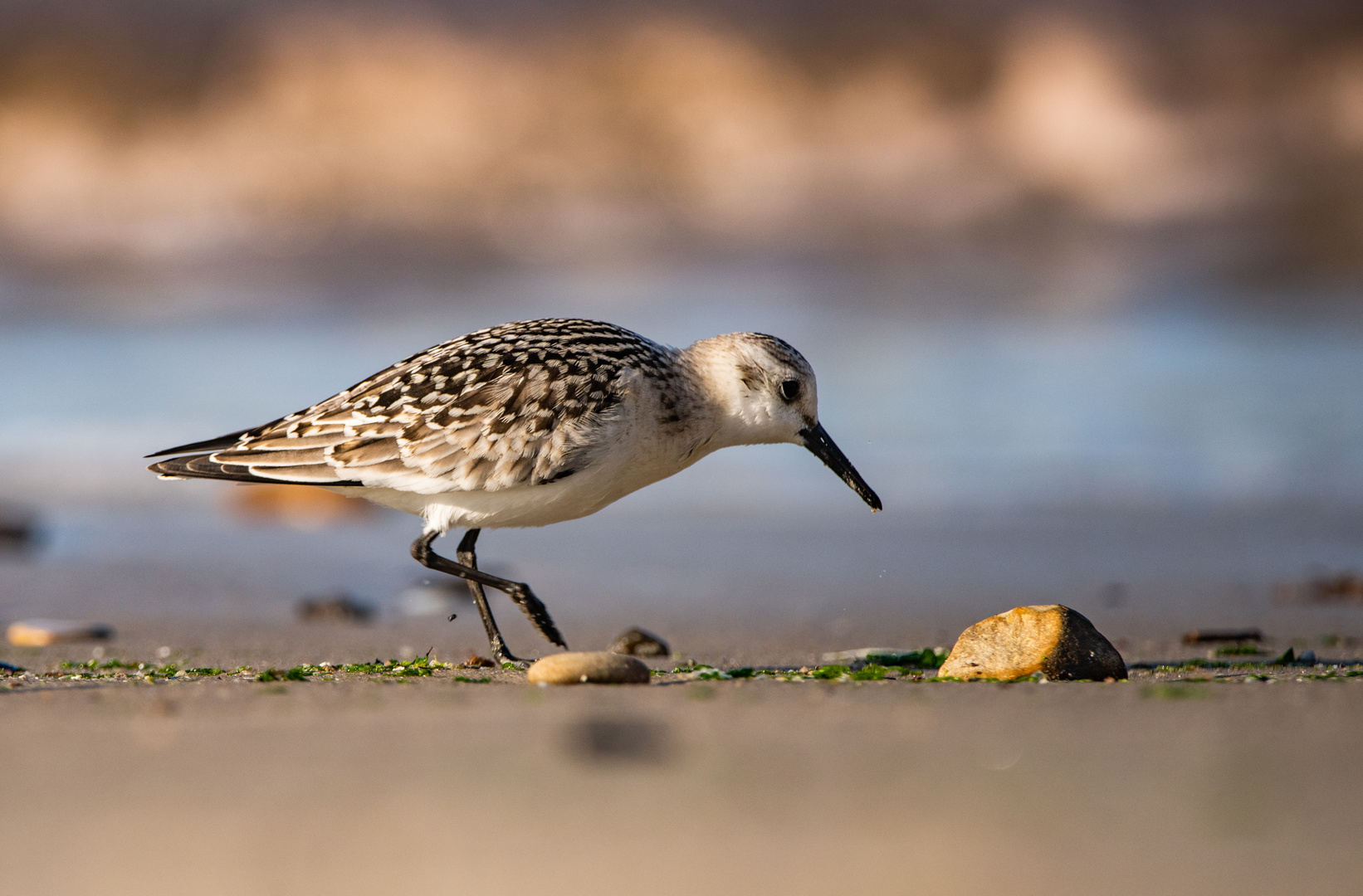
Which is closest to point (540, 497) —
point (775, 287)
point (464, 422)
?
point (464, 422)

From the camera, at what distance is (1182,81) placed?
22.2m

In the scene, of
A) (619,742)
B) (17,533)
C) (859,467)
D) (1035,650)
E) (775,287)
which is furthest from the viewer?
(775,287)

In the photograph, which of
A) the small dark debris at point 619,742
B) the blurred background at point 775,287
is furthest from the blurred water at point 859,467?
the small dark debris at point 619,742

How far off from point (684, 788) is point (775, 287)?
16.5 meters

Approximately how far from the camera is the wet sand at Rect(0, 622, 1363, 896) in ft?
8.14

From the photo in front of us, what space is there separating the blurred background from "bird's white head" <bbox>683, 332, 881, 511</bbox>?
1094 mm

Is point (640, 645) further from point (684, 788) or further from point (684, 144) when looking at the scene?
point (684, 144)

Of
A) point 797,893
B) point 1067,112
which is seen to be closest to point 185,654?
point 797,893

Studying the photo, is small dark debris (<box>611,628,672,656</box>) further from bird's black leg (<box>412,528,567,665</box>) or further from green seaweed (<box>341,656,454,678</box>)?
green seaweed (<box>341,656,454,678</box>)

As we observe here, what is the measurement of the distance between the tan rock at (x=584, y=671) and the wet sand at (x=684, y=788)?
0.06 meters

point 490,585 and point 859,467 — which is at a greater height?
point 859,467

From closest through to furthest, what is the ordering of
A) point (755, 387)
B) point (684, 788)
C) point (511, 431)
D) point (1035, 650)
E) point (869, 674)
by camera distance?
point (684, 788) < point (1035, 650) < point (869, 674) < point (511, 431) < point (755, 387)

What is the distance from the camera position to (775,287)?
62.7ft

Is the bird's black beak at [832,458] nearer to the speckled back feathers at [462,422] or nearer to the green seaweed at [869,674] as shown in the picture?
the speckled back feathers at [462,422]
